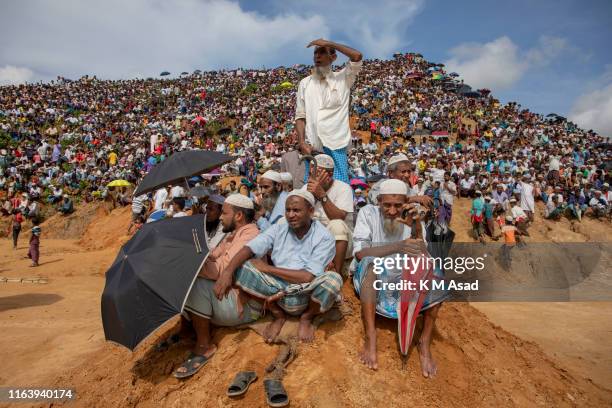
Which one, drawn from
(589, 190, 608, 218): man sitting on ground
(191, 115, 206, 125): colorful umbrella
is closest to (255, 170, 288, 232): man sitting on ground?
(589, 190, 608, 218): man sitting on ground

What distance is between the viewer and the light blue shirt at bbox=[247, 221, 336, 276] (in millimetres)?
2951

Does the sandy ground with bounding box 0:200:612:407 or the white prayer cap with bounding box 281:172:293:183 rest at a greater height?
the white prayer cap with bounding box 281:172:293:183

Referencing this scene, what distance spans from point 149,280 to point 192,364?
79cm

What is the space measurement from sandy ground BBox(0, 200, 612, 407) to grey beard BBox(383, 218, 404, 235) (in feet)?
2.63

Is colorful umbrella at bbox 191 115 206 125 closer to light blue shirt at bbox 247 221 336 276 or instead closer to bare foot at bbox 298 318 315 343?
light blue shirt at bbox 247 221 336 276

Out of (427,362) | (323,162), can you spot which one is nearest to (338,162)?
(323,162)

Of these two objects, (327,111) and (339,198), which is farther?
(327,111)

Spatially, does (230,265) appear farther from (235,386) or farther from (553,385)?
(553,385)

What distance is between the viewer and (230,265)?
9.33ft

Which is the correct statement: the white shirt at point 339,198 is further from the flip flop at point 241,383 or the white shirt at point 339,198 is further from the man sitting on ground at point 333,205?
the flip flop at point 241,383

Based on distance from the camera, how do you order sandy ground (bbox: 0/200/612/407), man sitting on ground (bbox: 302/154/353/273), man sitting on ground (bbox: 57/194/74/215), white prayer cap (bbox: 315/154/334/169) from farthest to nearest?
1. man sitting on ground (bbox: 57/194/74/215)
2. white prayer cap (bbox: 315/154/334/169)
3. man sitting on ground (bbox: 302/154/353/273)
4. sandy ground (bbox: 0/200/612/407)

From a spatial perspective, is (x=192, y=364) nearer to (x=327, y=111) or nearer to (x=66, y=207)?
(x=327, y=111)

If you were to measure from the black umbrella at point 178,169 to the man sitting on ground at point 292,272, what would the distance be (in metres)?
2.31

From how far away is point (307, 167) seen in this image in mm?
4488
